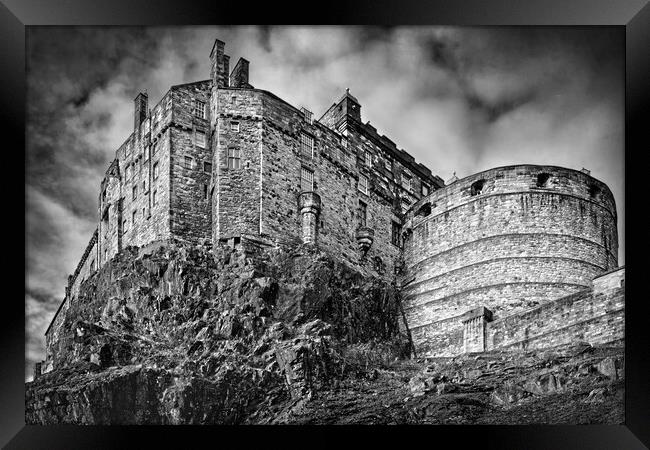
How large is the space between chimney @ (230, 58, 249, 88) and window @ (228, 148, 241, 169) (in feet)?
5.34

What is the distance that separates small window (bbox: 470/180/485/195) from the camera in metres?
24.1

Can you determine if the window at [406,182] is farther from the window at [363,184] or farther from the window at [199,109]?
the window at [199,109]

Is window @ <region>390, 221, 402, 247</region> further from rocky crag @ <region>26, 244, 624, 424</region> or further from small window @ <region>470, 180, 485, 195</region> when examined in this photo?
rocky crag @ <region>26, 244, 624, 424</region>

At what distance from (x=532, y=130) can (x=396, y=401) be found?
5778 mm

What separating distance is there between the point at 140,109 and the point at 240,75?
2.45m

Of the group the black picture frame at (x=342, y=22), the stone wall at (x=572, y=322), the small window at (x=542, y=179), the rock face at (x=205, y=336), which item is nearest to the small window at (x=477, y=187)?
the small window at (x=542, y=179)

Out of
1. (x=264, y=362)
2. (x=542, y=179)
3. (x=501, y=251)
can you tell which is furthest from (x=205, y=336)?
(x=542, y=179)

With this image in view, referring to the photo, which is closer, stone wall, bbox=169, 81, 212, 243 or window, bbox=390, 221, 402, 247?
stone wall, bbox=169, 81, 212, 243

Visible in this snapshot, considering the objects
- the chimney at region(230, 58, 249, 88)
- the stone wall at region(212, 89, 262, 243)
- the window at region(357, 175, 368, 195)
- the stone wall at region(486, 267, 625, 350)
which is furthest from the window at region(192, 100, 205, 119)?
the stone wall at region(486, 267, 625, 350)

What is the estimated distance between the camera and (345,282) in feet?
72.0

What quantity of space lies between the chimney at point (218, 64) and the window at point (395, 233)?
6.65 meters

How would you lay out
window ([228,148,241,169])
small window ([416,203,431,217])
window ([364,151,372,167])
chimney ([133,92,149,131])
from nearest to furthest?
chimney ([133,92,149,131]) → window ([228,148,241,169]) → small window ([416,203,431,217]) → window ([364,151,372,167])

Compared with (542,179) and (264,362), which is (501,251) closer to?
(542,179)
